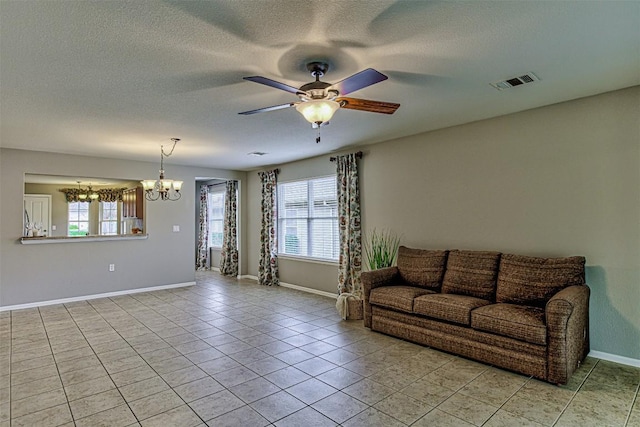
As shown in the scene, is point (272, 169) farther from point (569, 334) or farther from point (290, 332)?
point (569, 334)

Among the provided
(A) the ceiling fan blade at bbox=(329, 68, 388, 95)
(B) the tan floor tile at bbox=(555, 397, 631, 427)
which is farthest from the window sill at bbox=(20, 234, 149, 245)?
(B) the tan floor tile at bbox=(555, 397, 631, 427)

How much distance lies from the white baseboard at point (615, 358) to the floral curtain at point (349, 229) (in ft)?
9.76

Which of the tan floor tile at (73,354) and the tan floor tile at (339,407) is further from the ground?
the tan floor tile at (73,354)

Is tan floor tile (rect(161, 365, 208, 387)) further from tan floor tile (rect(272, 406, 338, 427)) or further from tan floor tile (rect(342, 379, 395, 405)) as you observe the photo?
tan floor tile (rect(342, 379, 395, 405))

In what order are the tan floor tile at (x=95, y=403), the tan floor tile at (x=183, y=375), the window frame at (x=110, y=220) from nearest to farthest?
the tan floor tile at (x=95, y=403), the tan floor tile at (x=183, y=375), the window frame at (x=110, y=220)

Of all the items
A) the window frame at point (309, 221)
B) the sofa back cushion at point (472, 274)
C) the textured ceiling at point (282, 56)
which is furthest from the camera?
the window frame at point (309, 221)

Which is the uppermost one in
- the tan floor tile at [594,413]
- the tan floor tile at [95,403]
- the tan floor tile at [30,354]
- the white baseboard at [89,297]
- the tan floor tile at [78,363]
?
the white baseboard at [89,297]

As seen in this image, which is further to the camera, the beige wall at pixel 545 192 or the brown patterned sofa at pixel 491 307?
the beige wall at pixel 545 192

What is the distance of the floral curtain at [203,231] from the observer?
9836mm

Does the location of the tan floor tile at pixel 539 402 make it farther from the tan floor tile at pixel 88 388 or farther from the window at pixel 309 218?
the window at pixel 309 218

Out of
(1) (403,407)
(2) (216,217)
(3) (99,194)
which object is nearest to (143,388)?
(1) (403,407)

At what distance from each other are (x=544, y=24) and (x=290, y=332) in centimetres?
385

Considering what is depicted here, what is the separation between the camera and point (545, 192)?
3756 mm

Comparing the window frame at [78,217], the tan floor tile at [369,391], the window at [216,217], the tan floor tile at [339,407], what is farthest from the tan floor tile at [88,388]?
the window frame at [78,217]
